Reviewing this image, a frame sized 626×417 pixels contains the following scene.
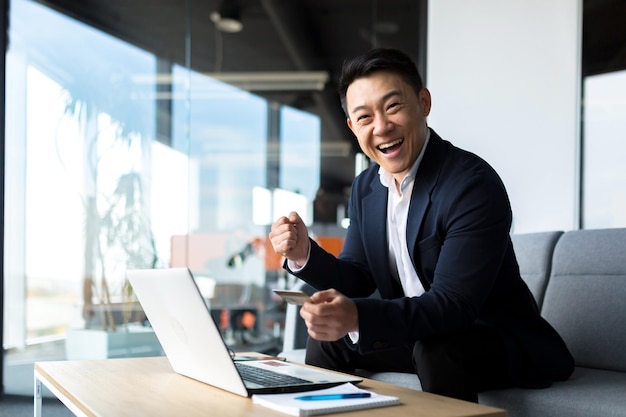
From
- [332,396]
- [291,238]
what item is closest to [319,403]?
[332,396]

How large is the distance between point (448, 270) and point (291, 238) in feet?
1.33

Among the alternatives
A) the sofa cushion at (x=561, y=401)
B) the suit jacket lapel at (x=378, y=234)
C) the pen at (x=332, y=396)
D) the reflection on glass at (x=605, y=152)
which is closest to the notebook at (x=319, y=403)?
the pen at (x=332, y=396)

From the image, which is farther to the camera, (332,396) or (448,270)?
(448,270)

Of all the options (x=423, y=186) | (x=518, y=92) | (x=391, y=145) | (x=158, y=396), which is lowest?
(x=158, y=396)

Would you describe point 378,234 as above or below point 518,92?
below

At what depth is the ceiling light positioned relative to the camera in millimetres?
4489

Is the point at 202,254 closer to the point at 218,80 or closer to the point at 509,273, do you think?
the point at 218,80

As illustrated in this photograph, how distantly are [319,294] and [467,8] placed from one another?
2.63m

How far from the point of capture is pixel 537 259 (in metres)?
2.55

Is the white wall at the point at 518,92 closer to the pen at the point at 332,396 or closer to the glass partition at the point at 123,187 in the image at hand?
the glass partition at the point at 123,187

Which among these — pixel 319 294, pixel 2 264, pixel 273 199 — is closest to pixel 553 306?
pixel 319 294

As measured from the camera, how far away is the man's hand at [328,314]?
138cm

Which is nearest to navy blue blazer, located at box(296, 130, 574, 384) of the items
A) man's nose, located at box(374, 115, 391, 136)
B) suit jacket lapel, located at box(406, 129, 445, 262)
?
suit jacket lapel, located at box(406, 129, 445, 262)

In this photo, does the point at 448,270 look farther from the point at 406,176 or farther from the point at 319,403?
the point at 319,403
